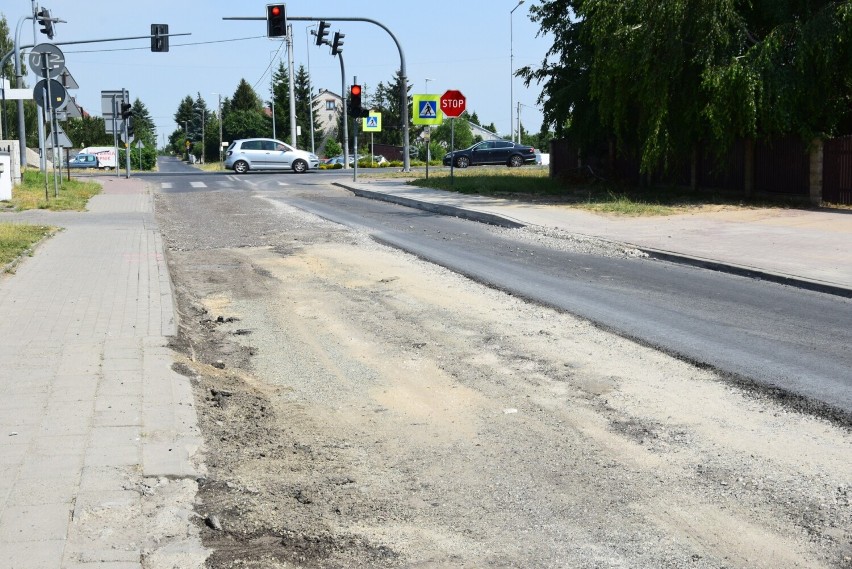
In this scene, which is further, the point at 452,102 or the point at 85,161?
the point at 85,161

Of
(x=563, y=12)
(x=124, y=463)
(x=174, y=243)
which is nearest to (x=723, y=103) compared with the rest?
(x=563, y=12)

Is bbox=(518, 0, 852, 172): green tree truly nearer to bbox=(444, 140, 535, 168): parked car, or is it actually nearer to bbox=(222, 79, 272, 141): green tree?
bbox=(444, 140, 535, 168): parked car

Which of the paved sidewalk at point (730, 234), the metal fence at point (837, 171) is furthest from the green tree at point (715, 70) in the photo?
the paved sidewalk at point (730, 234)

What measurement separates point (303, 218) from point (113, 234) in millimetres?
Result: 5021

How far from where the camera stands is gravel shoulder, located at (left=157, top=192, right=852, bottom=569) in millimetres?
4332

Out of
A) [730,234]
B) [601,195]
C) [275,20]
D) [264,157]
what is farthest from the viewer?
[264,157]

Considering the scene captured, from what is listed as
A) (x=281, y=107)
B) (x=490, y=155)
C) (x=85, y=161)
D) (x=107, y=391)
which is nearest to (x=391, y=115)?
(x=281, y=107)

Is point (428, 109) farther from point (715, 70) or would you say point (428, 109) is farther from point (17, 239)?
point (17, 239)

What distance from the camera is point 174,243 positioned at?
17312 millimetres

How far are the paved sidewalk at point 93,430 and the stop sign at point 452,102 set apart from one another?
2011 cm

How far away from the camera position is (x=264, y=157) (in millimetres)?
47875

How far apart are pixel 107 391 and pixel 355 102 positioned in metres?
30.3

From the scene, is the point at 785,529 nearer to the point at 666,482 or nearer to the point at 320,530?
the point at 666,482

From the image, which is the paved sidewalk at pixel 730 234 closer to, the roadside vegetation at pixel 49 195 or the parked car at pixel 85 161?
the roadside vegetation at pixel 49 195
